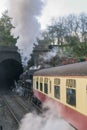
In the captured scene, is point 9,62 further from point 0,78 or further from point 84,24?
point 84,24

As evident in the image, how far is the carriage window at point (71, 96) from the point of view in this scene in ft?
42.4

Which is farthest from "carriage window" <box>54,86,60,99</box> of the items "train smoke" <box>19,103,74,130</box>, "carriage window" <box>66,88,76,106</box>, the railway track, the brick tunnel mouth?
the brick tunnel mouth

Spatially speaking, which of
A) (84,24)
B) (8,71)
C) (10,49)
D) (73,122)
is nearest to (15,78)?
(8,71)

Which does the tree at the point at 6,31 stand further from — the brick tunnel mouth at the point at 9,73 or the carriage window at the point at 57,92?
the carriage window at the point at 57,92

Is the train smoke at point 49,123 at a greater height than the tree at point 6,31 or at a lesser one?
lesser

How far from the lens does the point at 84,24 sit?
220 ft

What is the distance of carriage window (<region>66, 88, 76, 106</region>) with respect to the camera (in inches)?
509

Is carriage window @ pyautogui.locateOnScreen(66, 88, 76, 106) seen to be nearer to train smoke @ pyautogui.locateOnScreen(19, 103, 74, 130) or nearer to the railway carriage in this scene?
the railway carriage

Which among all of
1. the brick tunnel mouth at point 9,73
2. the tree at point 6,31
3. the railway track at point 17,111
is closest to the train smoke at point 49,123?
the railway track at point 17,111

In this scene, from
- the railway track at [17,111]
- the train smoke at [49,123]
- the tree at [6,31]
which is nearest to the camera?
the train smoke at [49,123]

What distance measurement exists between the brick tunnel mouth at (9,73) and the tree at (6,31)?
19.4 metres

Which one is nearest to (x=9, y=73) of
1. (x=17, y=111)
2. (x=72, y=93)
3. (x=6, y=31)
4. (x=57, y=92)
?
(x=6, y=31)

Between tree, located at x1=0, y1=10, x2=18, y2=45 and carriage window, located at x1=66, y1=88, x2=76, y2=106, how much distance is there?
63503 mm

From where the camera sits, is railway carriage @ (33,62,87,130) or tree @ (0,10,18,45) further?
tree @ (0,10,18,45)
